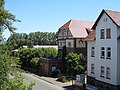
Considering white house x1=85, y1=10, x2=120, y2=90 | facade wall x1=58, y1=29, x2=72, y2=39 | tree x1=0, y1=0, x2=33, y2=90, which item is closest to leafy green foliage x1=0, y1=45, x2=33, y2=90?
tree x1=0, y1=0, x2=33, y2=90

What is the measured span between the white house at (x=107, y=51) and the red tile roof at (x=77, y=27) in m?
17.4

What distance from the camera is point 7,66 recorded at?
8102 millimetres

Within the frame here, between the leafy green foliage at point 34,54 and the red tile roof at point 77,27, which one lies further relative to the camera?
the leafy green foliage at point 34,54

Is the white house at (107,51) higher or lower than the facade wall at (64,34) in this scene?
lower

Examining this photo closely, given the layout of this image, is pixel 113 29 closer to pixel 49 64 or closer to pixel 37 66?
pixel 49 64

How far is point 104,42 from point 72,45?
69.4 feet

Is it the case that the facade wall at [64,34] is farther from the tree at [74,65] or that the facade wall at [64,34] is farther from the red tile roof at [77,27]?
the tree at [74,65]

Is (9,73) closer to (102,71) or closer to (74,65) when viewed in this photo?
(102,71)

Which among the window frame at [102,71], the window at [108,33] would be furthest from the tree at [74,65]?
the window at [108,33]

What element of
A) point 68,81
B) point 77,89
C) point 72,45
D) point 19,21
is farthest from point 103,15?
point 19,21

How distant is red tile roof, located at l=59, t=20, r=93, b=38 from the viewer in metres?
52.9

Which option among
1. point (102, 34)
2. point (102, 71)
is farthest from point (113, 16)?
point (102, 71)

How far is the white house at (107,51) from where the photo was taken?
29281 millimetres

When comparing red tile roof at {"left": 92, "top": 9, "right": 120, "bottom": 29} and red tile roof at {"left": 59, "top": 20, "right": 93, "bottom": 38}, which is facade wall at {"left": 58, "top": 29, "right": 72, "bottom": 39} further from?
red tile roof at {"left": 92, "top": 9, "right": 120, "bottom": 29}
